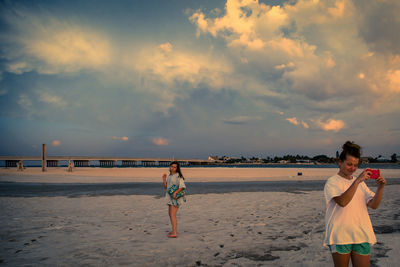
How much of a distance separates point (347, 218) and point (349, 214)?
0.05m

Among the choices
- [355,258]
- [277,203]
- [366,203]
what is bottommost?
[277,203]

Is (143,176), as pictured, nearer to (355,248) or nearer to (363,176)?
(355,248)

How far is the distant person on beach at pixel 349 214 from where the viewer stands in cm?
303

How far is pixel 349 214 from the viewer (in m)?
3.15

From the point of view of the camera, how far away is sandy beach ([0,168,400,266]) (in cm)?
544

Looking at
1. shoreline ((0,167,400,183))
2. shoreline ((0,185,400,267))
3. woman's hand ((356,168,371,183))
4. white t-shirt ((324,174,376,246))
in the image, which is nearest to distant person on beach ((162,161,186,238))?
shoreline ((0,185,400,267))

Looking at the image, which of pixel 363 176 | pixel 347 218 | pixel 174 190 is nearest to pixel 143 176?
pixel 174 190

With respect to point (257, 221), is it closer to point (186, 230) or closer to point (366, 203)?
point (186, 230)

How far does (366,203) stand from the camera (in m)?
3.28

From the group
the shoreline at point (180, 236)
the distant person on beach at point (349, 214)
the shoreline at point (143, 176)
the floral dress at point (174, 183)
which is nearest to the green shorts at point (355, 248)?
the distant person on beach at point (349, 214)

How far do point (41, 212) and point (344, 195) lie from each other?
10.9 meters

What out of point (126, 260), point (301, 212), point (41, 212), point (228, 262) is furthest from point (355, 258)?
point (41, 212)

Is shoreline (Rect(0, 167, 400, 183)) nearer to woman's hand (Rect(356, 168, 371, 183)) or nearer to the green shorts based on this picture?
the green shorts

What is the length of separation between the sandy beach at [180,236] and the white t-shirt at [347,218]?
247 cm
